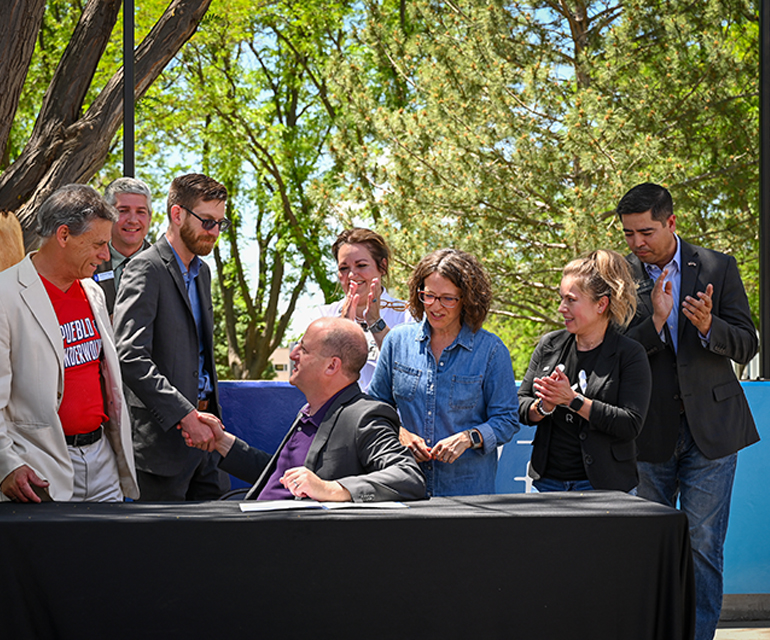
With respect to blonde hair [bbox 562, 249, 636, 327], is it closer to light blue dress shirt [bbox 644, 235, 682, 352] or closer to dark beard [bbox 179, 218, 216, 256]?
light blue dress shirt [bbox 644, 235, 682, 352]

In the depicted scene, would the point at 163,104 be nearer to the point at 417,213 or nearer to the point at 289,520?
the point at 417,213

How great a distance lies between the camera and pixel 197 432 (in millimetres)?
3402

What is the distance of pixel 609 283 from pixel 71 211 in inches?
85.1

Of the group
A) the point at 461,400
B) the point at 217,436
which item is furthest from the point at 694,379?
the point at 217,436

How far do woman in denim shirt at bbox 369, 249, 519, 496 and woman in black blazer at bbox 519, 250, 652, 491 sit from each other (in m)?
0.20

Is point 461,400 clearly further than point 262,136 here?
No

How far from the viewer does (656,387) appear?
3.85 meters

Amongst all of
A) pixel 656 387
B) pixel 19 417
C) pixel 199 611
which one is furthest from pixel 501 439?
pixel 19 417

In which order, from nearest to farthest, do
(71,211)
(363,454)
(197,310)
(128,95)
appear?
1. (363,454)
2. (71,211)
3. (197,310)
4. (128,95)

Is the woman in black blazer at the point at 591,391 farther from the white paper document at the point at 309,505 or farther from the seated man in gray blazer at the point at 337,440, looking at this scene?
the white paper document at the point at 309,505

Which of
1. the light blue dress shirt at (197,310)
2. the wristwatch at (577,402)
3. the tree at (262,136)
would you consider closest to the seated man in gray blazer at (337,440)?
the wristwatch at (577,402)

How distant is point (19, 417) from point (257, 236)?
57.6 feet

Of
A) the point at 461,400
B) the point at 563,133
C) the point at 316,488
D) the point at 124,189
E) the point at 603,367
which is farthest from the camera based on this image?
the point at 563,133

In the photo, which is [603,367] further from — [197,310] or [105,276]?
[105,276]
